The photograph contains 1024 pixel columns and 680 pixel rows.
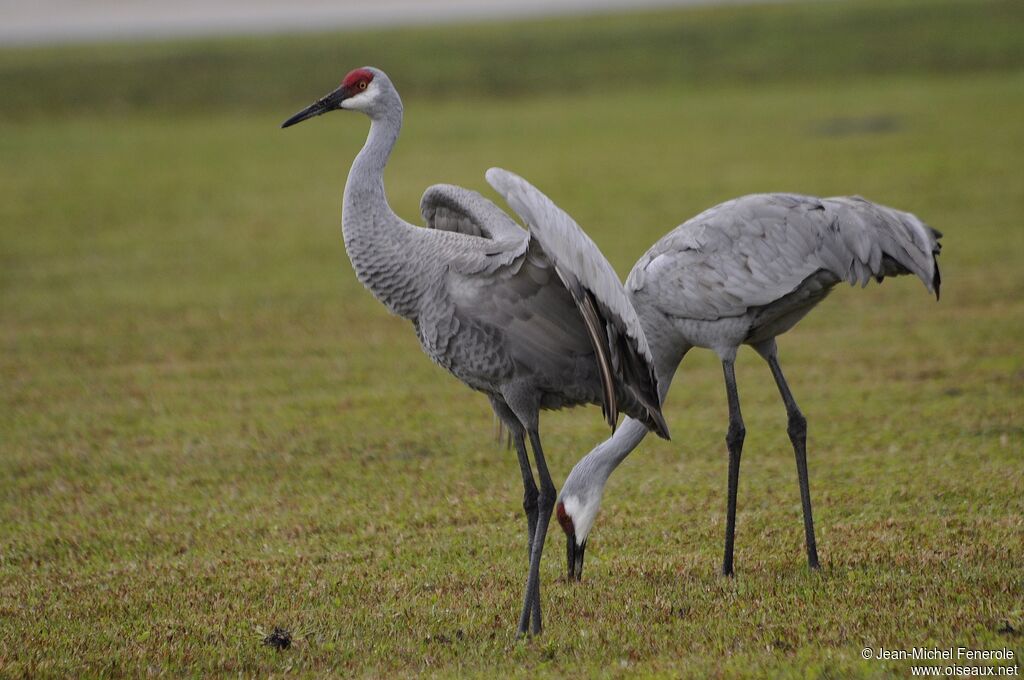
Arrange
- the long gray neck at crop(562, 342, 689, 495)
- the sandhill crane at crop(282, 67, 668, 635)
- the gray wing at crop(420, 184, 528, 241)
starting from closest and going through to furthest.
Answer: the sandhill crane at crop(282, 67, 668, 635) < the long gray neck at crop(562, 342, 689, 495) < the gray wing at crop(420, 184, 528, 241)

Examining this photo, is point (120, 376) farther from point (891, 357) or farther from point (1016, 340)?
point (1016, 340)

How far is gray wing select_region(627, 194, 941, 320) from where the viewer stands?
537 centimetres

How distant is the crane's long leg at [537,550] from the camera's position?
189 inches

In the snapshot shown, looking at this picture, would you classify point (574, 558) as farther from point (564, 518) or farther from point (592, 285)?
point (592, 285)

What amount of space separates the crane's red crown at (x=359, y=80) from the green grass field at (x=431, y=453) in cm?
220

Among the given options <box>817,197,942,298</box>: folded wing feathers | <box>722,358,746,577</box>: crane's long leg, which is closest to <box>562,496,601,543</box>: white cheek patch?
<box>722,358,746,577</box>: crane's long leg

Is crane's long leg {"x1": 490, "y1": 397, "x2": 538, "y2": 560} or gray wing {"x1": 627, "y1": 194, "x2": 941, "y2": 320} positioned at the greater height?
gray wing {"x1": 627, "y1": 194, "x2": 941, "y2": 320}

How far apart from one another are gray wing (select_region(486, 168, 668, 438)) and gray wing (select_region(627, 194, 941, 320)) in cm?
66

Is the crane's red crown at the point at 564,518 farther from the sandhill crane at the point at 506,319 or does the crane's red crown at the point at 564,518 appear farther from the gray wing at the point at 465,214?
the gray wing at the point at 465,214

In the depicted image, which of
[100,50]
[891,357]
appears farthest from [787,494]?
[100,50]

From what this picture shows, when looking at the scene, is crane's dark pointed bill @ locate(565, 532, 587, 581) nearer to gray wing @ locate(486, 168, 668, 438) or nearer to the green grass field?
the green grass field

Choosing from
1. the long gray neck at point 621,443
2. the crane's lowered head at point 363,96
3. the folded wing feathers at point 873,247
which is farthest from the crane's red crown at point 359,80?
the folded wing feathers at point 873,247

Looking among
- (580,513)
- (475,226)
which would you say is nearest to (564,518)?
(580,513)

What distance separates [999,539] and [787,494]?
1265mm
